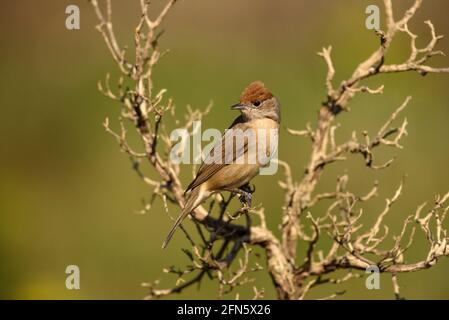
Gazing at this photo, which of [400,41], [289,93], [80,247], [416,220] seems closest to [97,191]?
[80,247]

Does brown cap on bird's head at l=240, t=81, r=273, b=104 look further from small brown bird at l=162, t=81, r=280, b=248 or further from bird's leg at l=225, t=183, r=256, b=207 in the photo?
bird's leg at l=225, t=183, r=256, b=207

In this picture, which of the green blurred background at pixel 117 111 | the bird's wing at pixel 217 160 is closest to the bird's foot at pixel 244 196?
the bird's wing at pixel 217 160

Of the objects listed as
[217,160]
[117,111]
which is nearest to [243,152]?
[217,160]

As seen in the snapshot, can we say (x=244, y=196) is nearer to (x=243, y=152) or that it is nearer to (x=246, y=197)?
(x=246, y=197)

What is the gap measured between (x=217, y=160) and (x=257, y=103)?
1.86 feet

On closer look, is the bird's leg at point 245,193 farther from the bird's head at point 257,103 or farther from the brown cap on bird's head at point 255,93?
the brown cap on bird's head at point 255,93

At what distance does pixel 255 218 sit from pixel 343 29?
4.85 m

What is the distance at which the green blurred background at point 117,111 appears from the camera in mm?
9477

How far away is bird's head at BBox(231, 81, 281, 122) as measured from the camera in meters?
6.53

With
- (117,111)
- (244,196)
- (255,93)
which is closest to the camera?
(255,93)

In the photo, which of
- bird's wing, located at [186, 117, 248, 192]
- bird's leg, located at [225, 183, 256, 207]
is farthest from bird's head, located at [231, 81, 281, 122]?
bird's leg, located at [225, 183, 256, 207]

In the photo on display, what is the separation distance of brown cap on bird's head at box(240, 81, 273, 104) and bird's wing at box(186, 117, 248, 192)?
1.18 feet

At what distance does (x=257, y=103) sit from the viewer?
261 inches

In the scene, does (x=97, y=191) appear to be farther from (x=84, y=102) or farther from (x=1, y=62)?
(x=1, y=62)
